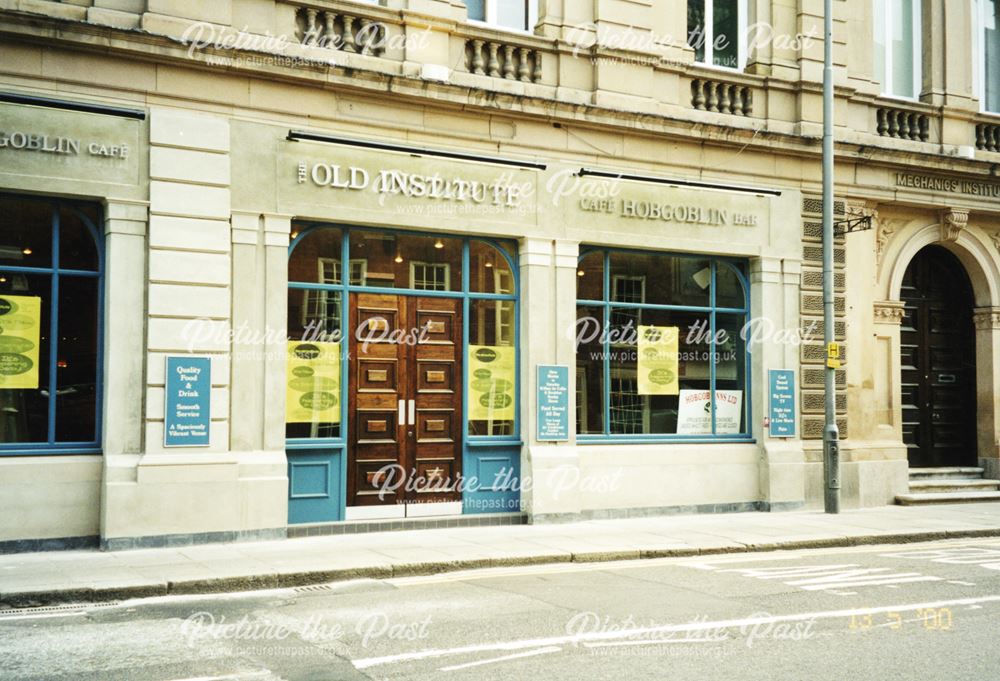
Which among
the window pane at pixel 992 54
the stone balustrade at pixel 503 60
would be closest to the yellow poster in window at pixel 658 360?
the stone balustrade at pixel 503 60

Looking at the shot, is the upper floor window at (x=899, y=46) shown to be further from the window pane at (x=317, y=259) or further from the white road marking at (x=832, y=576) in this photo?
the window pane at (x=317, y=259)

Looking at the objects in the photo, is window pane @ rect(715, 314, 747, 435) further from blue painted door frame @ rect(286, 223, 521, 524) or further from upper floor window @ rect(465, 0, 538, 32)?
upper floor window @ rect(465, 0, 538, 32)

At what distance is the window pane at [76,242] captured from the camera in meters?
12.0

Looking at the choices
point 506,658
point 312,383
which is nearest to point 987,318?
point 312,383

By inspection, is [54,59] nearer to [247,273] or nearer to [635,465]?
[247,273]

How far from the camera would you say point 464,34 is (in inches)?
562

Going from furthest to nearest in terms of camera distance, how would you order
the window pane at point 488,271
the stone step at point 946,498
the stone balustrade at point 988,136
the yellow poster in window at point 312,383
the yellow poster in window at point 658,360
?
the stone balustrade at point 988,136 → the stone step at point 946,498 → the yellow poster in window at point 658,360 → the window pane at point 488,271 → the yellow poster in window at point 312,383

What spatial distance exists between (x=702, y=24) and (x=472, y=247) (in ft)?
19.6

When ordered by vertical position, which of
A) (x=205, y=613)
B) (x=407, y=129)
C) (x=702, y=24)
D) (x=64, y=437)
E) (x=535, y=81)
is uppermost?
(x=702, y=24)

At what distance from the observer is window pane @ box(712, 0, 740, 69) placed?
1702 cm

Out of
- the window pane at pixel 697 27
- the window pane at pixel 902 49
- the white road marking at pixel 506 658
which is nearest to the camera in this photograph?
the white road marking at pixel 506 658

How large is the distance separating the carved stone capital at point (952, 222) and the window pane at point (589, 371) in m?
7.33

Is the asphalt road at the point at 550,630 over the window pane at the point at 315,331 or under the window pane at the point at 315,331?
under

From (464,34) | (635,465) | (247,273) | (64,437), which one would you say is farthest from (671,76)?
(64,437)
